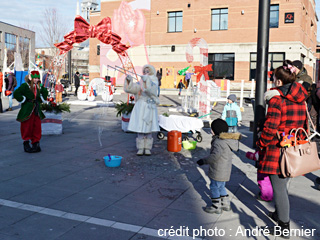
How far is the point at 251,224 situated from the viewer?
4113 millimetres

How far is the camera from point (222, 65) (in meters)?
32.0

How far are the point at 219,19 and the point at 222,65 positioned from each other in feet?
14.4

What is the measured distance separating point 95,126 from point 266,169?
8.96 metres

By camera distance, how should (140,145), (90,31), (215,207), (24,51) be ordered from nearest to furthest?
(215,207)
(140,145)
(90,31)
(24,51)

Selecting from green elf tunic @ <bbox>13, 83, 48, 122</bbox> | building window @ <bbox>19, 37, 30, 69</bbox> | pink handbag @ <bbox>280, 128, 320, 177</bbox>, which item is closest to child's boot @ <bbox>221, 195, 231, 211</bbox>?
pink handbag @ <bbox>280, 128, 320, 177</bbox>

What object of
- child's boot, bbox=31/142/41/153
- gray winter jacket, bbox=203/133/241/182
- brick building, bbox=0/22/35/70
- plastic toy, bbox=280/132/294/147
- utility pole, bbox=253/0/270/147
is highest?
brick building, bbox=0/22/35/70

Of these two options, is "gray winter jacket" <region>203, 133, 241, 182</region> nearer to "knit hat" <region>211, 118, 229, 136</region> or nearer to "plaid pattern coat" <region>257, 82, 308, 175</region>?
"knit hat" <region>211, 118, 229, 136</region>

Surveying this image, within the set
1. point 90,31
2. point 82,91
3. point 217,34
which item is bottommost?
point 82,91

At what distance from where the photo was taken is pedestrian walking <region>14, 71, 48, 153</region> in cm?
773

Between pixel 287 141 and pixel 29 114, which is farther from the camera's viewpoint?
pixel 29 114

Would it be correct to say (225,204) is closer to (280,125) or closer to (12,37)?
(280,125)

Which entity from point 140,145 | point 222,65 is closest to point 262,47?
point 140,145

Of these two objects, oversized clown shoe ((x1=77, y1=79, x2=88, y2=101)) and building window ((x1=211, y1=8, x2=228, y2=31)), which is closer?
oversized clown shoe ((x1=77, y1=79, x2=88, y2=101))

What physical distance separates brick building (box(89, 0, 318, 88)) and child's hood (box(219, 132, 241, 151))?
2509 cm
